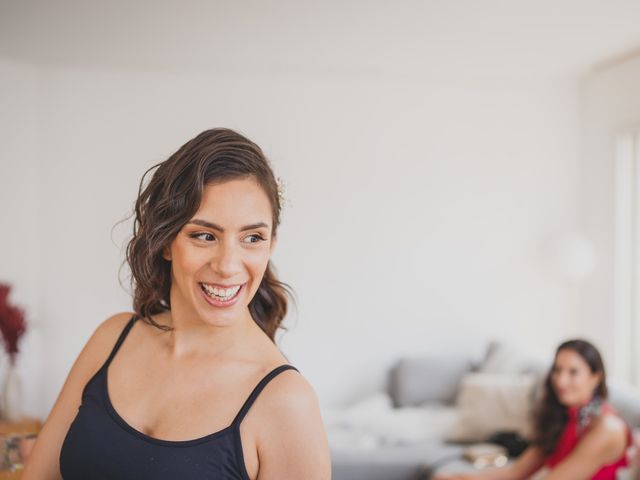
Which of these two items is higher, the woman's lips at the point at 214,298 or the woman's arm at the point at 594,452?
the woman's lips at the point at 214,298

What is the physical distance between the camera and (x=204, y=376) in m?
1.06

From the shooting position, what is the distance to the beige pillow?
11.9 feet

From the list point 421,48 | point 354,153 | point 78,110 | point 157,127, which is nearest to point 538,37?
point 421,48

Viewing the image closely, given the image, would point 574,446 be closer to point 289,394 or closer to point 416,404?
point 416,404

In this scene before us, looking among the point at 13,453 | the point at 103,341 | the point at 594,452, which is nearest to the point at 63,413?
the point at 103,341

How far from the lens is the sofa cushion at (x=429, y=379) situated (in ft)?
13.8

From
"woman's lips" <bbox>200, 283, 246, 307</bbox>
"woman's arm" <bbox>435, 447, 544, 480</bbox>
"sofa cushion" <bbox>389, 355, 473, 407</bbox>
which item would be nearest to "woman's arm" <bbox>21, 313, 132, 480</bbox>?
"woman's lips" <bbox>200, 283, 246, 307</bbox>

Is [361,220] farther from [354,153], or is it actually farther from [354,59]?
[354,59]

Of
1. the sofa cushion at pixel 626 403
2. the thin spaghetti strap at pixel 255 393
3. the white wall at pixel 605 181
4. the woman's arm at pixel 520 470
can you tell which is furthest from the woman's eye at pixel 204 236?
the white wall at pixel 605 181

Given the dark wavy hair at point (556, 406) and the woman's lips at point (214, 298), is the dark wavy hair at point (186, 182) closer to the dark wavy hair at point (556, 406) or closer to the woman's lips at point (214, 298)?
the woman's lips at point (214, 298)

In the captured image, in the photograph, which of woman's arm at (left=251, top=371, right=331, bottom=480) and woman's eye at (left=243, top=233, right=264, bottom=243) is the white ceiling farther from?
woman's arm at (left=251, top=371, right=331, bottom=480)

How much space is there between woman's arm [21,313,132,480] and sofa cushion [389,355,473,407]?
3.26 m

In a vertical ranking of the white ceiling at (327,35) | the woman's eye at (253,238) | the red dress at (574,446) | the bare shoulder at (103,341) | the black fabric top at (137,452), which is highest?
the white ceiling at (327,35)

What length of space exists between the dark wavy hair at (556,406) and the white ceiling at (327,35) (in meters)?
1.47
